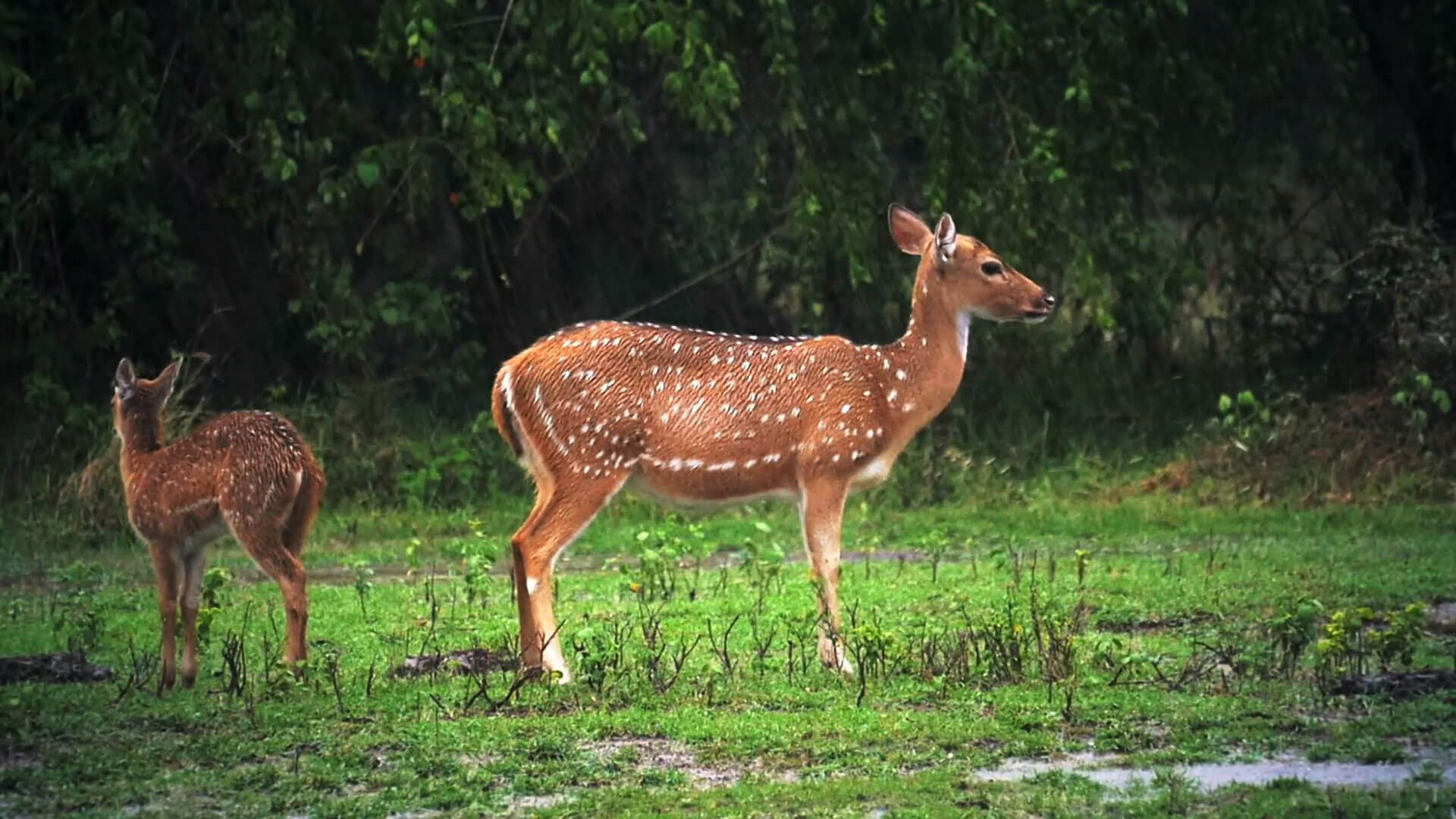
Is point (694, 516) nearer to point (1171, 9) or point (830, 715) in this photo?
point (1171, 9)

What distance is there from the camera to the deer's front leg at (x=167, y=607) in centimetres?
925

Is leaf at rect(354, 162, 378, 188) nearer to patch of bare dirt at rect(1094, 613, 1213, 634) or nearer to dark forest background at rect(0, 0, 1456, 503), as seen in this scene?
dark forest background at rect(0, 0, 1456, 503)

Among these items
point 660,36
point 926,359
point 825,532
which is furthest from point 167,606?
point 660,36

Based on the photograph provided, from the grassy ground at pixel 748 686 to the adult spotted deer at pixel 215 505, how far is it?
185 millimetres

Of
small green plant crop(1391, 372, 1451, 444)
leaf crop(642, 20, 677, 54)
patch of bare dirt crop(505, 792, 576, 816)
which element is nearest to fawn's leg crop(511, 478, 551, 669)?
patch of bare dirt crop(505, 792, 576, 816)

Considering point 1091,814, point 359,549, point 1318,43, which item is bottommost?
point 1091,814

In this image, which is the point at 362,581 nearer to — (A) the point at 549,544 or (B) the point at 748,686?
(A) the point at 549,544

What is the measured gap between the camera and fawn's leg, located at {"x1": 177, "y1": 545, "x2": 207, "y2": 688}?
30.7ft

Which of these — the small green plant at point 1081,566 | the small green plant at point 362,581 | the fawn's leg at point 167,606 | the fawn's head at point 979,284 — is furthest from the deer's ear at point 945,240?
the fawn's leg at point 167,606

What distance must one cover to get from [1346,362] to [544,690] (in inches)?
363

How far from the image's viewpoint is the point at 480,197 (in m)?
15.0

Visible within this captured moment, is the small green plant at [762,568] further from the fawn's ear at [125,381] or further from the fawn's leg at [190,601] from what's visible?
the fawn's ear at [125,381]

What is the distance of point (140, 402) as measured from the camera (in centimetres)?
1004

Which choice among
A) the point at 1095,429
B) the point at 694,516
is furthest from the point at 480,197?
the point at 1095,429
